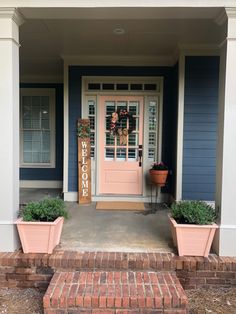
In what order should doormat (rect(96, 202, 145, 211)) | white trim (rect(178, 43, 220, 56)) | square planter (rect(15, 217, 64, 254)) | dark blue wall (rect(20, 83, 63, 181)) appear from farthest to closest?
dark blue wall (rect(20, 83, 63, 181)), doormat (rect(96, 202, 145, 211)), white trim (rect(178, 43, 220, 56)), square planter (rect(15, 217, 64, 254))

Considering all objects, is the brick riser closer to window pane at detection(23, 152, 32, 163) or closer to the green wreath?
the green wreath

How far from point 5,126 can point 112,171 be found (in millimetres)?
2623

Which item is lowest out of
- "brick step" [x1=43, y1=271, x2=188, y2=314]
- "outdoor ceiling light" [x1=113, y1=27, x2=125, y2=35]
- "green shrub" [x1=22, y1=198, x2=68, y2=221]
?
"brick step" [x1=43, y1=271, x2=188, y2=314]

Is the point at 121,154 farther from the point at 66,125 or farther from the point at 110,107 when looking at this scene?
the point at 66,125

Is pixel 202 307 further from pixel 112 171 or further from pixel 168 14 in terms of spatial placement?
pixel 112 171

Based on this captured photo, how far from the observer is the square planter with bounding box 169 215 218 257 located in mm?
2670

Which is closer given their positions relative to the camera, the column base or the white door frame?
the column base

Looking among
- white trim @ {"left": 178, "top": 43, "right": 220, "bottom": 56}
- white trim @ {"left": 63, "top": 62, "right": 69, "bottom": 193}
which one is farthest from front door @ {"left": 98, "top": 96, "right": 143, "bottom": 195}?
white trim @ {"left": 178, "top": 43, "right": 220, "bottom": 56}

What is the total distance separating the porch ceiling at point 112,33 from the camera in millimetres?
2787

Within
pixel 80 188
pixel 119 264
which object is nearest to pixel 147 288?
pixel 119 264

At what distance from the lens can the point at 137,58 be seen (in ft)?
15.9

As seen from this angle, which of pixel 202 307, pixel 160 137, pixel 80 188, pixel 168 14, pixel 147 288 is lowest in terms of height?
pixel 202 307

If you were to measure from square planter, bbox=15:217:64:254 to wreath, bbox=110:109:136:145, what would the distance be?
8.63ft

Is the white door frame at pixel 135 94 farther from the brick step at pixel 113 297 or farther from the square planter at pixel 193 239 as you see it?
the brick step at pixel 113 297
